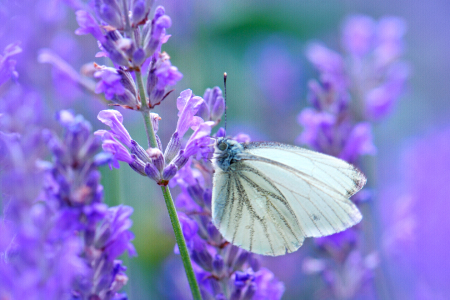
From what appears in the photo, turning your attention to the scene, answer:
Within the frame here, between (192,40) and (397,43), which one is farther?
(192,40)

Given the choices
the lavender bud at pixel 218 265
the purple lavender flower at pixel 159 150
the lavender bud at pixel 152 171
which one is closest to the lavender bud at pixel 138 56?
the purple lavender flower at pixel 159 150

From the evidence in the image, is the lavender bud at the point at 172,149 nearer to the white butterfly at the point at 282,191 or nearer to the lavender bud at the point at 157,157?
the lavender bud at the point at 157,157

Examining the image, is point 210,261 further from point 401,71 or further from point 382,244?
point 401,71

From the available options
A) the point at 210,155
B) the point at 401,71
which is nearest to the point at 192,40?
the point at 401,71

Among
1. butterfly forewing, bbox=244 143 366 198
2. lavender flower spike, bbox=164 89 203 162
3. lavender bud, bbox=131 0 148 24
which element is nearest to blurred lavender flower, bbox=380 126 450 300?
butterfly forewing, bbox=244 143 366 198

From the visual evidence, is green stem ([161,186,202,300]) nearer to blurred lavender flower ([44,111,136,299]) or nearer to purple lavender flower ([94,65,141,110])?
blurred lavender flower ([44,111,136,299])
